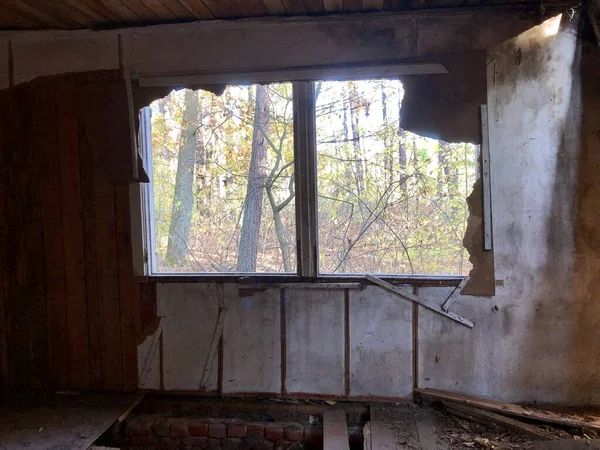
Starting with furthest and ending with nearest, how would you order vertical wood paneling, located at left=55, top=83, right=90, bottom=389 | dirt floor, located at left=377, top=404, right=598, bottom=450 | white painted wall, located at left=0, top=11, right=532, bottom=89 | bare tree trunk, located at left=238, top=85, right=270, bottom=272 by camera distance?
vertical wood paneling, located at left=55, top=83, right=90, bottom=389 → bare tree trunk, located at left=238, top=85, right=270, bottom=272 → white painted wall, located at left=0, top=11, right=532, bottom=89 → dirt floor, located at left=377, top=404, right=598, bottom=450

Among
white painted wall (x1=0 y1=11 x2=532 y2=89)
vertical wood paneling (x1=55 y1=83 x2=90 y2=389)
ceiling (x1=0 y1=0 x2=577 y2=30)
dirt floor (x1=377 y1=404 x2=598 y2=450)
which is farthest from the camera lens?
vertical wood paneling (x1=55 y1=83 x2=90 y2=389)

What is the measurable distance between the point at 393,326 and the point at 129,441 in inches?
75.7

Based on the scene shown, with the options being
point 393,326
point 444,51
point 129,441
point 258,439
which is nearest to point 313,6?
point 444,51

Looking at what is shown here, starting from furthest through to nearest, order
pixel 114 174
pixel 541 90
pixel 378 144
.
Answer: pixel 114 174
pixel 378 144
pixel 541 90

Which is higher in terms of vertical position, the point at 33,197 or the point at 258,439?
the point at 33,197

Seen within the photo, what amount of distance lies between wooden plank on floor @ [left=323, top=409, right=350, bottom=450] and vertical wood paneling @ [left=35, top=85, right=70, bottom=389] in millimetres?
1963

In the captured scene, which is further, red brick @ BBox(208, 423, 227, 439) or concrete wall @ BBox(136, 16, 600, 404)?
red brick @ BBox(208, 423, 227, 439)

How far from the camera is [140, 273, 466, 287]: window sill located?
296 cm

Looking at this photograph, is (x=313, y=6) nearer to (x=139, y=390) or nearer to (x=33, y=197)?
(x=33, y=197)

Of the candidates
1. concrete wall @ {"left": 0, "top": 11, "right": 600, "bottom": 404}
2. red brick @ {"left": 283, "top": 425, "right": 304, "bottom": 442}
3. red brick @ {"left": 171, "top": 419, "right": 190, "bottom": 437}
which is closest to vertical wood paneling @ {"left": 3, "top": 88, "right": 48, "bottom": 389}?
concrete wall @ {"left": 0, "top": 11, "right": 600, "bottom": 404}

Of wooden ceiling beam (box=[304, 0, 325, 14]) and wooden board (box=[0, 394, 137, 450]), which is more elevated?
wooden ceiling beam (box=[304, 0, 325, 14])

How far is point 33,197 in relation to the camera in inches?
129

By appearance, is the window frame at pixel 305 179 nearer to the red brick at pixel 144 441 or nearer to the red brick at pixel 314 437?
the red brick at pixel 314 437

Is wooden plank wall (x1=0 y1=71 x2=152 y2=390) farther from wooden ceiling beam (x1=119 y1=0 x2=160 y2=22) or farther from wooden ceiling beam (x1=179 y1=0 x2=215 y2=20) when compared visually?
wooden ceiling beam (x1=179 y1=0 x2=215 y2=20)
